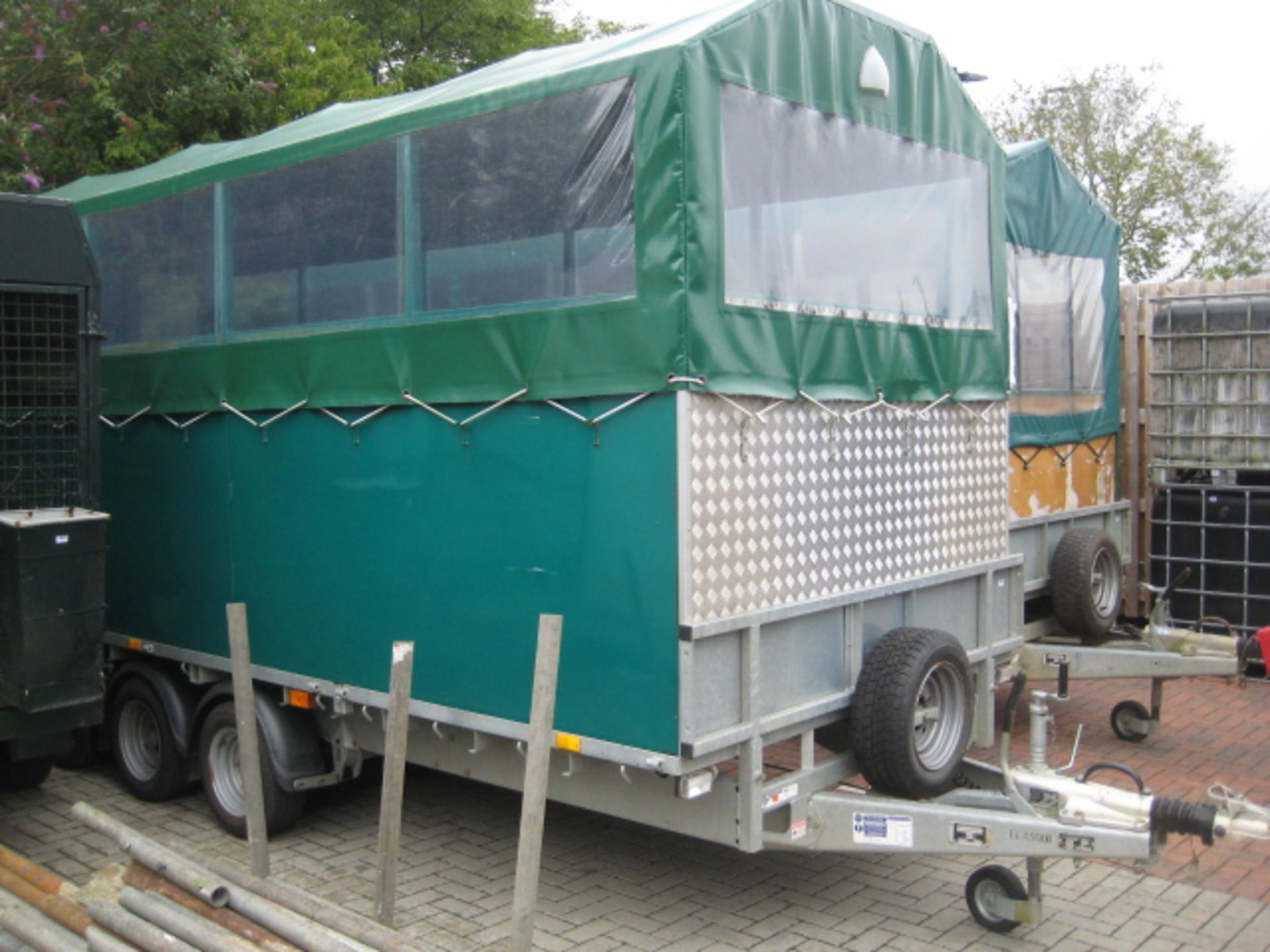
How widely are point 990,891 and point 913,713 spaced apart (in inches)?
30.2

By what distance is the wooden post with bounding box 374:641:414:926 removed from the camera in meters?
4.44

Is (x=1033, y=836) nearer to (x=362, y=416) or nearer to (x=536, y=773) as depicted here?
(x=536, y=773)

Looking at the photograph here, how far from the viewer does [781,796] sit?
4.59m

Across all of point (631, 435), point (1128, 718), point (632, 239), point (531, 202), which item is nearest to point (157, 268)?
point (531, 202)

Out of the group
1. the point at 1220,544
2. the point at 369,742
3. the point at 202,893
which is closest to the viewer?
the point at 202,893

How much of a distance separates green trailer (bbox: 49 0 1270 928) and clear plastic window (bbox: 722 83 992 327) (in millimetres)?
20

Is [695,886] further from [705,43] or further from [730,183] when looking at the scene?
[705,43]

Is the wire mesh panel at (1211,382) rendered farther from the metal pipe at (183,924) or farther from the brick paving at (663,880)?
the metal pipe at (183,924)

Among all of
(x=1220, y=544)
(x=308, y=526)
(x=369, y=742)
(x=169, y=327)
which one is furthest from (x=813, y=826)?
(x=1220, y=544)

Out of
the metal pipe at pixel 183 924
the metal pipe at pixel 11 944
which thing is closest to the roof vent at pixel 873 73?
the metal pipe at pixel 183 924

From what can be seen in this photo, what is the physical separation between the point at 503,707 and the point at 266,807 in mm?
1907

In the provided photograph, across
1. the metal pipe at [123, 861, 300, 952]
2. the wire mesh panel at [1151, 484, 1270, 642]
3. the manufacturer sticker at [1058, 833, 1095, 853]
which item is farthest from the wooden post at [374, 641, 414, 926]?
the wire mesh panel at [1151, 484, 1270, 642]

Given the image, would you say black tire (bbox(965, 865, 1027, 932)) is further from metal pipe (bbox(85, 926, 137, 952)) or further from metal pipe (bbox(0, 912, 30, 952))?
metal pipe (bbox(0, 912, 30, 952))

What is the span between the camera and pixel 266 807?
6.10 m
